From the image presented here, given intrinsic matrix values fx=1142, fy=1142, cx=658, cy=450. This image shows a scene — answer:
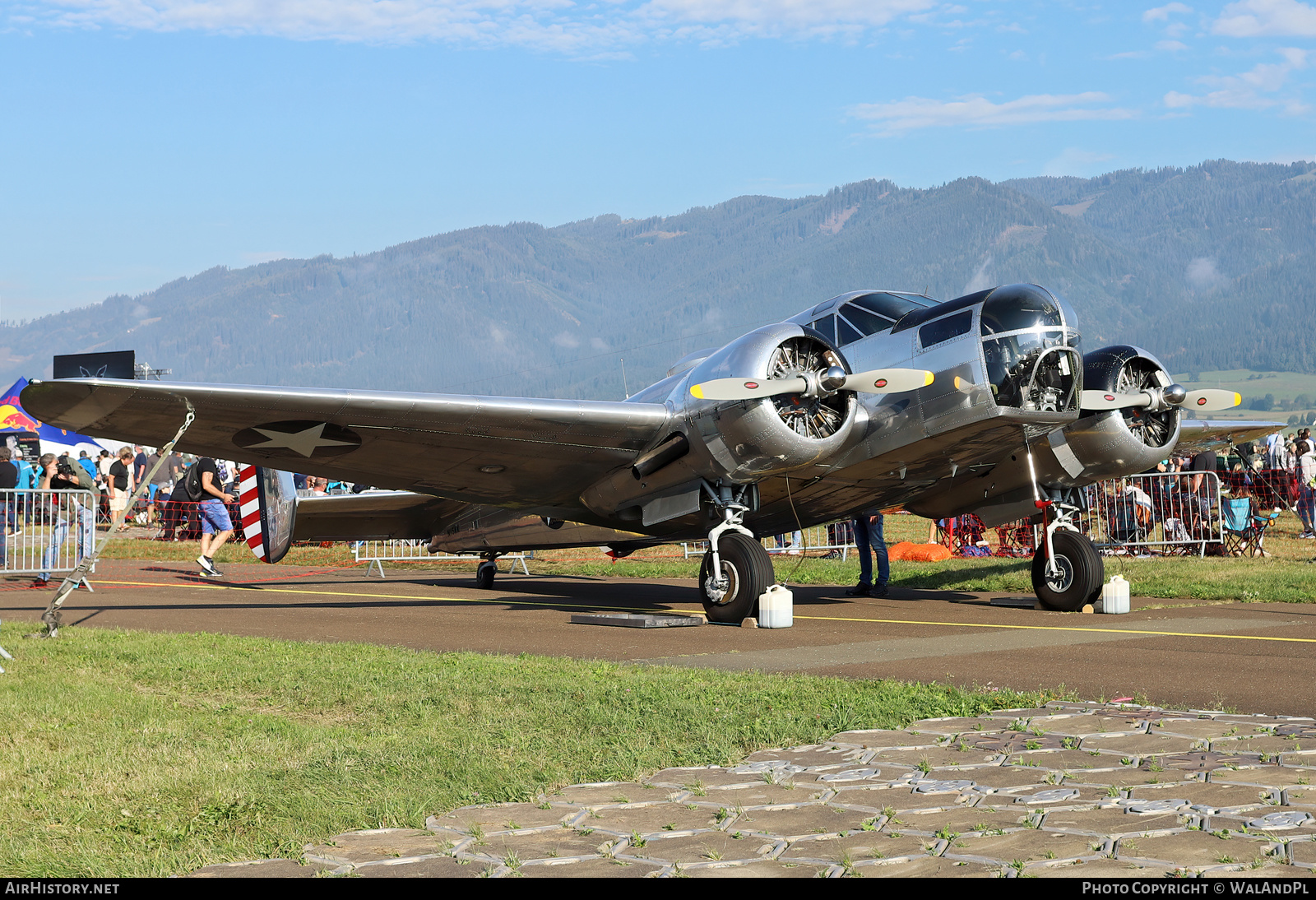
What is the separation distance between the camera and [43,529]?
16828mm

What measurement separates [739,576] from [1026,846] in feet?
28.9

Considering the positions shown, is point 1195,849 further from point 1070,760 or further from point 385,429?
point 385,429

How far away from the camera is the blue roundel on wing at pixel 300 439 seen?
11.9 meters

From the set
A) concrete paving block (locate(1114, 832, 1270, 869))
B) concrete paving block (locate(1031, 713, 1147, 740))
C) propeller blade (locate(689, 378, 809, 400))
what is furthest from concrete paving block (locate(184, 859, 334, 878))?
propeller blade (locate(689, 378, 809, 400))

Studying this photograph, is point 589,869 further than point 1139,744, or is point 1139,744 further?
point 1139,744

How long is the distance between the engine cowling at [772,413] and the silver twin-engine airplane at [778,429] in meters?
0.02

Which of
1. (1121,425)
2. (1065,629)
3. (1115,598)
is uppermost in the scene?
(1121,425)

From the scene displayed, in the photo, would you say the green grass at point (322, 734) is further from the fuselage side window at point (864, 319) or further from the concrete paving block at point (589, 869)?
the fuselage side window at point (864, 319)

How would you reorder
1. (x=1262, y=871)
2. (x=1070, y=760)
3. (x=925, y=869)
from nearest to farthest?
(x=1262, y=871), (x=925, y=869), (x=1070, y=760)

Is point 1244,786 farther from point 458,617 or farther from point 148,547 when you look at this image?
point 148,547

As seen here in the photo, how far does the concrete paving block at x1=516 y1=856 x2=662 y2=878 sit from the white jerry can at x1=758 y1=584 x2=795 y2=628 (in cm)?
835

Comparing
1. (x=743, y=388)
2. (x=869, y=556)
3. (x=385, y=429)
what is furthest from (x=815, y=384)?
(x=869, y=556)

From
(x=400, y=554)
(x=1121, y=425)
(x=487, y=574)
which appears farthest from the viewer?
(x=400, y=554)
